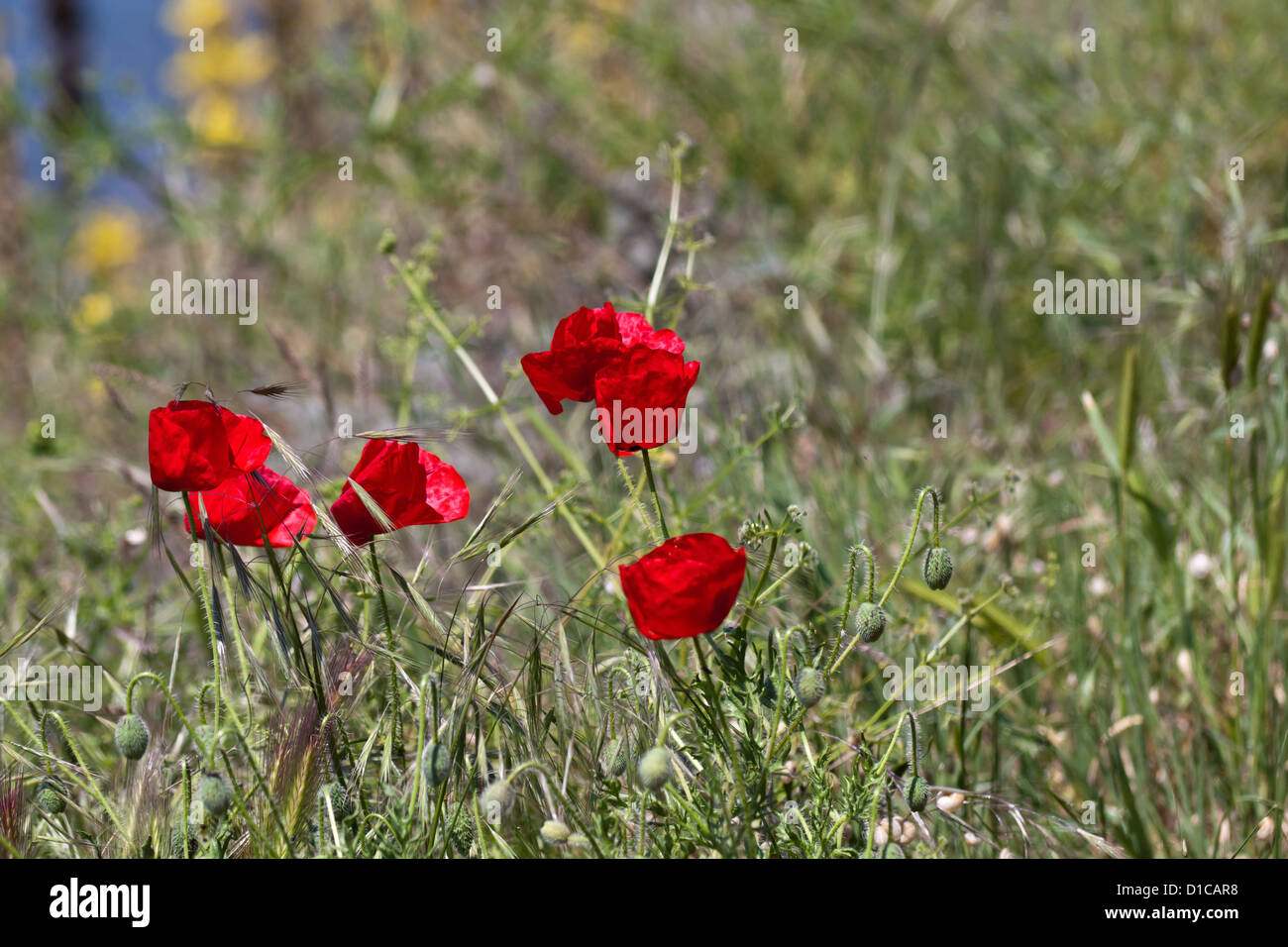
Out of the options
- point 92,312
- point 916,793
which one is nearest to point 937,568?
point 916,793

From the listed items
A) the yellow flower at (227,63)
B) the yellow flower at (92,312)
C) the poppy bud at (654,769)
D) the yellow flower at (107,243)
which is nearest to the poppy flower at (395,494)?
the poppy bud at (654,769)

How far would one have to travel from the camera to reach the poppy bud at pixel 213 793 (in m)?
0.94

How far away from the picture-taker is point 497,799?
0.91 meters

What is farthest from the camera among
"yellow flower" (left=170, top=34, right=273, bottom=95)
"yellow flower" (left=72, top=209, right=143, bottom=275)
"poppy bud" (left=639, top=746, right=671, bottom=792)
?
"yellow flower" (left=170, top=34, right=273, bottom=95)

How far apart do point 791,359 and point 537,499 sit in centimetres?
99

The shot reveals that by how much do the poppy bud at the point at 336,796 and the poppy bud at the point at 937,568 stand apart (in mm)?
576

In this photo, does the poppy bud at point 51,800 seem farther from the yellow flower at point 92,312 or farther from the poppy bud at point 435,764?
the yellow flower at point 92,312

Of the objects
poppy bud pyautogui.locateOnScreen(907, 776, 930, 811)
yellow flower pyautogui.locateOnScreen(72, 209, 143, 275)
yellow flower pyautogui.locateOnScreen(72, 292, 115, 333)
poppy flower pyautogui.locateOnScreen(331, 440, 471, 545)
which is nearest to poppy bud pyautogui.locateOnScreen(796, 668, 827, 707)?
poppy bud pyautogui.locateOnScreen(907, 776, 930, 811)

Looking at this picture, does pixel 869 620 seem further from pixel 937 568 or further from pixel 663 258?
pixel 663 258

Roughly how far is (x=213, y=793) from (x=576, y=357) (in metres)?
0.49

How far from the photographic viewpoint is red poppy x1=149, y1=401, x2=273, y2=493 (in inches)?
39.0

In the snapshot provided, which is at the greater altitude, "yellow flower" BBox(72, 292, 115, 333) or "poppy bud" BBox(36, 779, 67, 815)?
"yellow flower" BBox(72, 292, 115, 333)

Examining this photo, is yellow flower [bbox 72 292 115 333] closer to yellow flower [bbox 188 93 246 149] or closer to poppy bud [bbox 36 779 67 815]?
yellow flower [bbox 188 93 246 149]

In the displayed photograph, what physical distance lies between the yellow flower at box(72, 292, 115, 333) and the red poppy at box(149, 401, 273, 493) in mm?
2425
